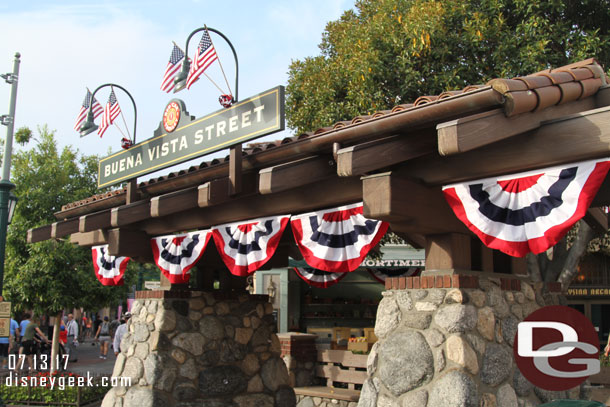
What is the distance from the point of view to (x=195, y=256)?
8.09 meters

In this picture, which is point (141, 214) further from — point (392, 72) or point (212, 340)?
point (392, 72)

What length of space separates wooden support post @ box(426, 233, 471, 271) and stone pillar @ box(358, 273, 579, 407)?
141 mm

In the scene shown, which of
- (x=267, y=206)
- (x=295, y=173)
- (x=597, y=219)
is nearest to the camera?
(x=295, y=173)

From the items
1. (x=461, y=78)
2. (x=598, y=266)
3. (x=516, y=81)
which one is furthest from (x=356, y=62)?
(x=598, y=266)

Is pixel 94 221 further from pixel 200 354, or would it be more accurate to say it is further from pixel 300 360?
pixel 300 360

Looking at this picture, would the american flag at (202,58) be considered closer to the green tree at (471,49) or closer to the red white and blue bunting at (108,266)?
the red white and blue bunting at (108,266)

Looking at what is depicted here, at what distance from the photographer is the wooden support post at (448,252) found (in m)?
5.43

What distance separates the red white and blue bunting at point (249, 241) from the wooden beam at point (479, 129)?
108 inches

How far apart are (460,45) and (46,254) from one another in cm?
1079

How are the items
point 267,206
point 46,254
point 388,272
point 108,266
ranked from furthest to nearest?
1. point 388,272
2. point 46,254
3. point 108,266
4. point 267,206

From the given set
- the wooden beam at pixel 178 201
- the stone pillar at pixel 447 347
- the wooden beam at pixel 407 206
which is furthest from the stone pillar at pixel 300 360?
the wooden beam at pixel 407 206

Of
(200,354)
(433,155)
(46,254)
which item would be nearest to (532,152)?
(433,155)

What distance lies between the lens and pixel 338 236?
628cm

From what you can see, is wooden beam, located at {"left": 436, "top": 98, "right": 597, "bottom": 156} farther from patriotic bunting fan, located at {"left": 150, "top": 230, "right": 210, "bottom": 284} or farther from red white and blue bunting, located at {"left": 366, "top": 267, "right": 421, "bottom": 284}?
red white and blue bunting, located at {"left": 366, "top": 267, "right": 421, "bottom": 284}
